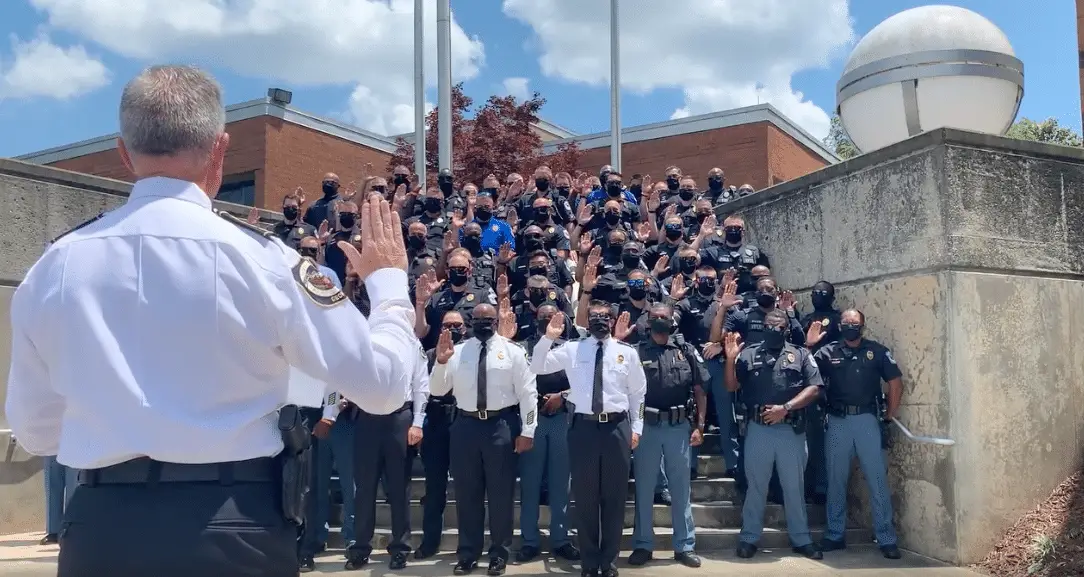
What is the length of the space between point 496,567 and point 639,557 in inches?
48.9

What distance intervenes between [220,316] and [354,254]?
47cm

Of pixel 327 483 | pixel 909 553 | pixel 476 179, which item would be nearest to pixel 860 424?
pixel 909 553

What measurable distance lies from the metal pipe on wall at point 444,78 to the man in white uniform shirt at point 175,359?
13531mm

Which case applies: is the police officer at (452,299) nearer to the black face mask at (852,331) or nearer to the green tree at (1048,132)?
the black face mask at (852,331)

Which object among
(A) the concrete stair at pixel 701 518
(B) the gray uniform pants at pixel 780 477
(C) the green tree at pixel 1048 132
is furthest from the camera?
(C) the green tree at pixel 1048 132

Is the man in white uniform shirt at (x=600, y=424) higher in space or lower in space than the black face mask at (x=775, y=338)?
lower

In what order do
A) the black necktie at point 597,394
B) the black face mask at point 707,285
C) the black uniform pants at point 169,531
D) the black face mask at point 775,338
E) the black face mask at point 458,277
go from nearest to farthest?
the black uniform pants at point 169,531 < the black necktie at point 597,394 < the black face mask at point 775,338 < the black face mask at point 458,277 < the black face mask at point 707,285

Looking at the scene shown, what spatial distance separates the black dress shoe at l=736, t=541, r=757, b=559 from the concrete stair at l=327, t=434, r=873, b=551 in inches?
12.4

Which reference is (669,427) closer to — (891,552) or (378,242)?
(891,552)

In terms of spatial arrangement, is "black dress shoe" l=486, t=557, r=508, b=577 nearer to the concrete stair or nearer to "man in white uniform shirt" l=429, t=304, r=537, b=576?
"man in white uniform shirt" l=429, t=304, r=537, b=576

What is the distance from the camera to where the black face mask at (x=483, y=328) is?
8023 millimetres

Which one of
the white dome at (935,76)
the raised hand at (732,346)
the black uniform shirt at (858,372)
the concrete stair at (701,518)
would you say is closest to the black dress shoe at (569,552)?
the concrete stair at (701,518)

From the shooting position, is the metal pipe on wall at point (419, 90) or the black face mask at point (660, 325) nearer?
the black face mask at point (660, 325)

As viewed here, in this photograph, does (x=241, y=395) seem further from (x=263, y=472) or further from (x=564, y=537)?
(x=564, y=537)
